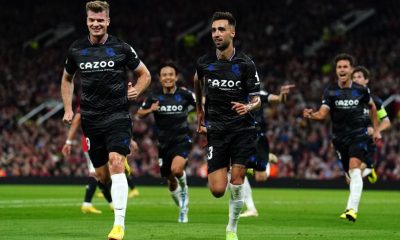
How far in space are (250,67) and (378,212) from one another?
25.8 ft

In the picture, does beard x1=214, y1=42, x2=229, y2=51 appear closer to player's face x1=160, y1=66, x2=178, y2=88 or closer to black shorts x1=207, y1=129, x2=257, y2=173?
black shorts x1=207, y1=129, x2=257, y2=173

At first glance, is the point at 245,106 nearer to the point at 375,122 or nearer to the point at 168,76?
the point at 168,76

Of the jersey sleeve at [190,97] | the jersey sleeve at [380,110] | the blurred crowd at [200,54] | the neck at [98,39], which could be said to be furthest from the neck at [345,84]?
the blurred crowd at [200,54]

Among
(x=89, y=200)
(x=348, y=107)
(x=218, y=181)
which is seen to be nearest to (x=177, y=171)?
(x=89, y=200)

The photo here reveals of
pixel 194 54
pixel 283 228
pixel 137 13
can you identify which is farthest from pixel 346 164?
pixel 137 13

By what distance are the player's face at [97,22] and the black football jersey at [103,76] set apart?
0.69 feet

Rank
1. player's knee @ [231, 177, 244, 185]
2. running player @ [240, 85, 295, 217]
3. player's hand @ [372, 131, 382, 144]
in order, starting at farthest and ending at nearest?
1. player's hand @ [372, 131, 382, 144]
2. running player @ [240, 85, 295, 217]
3. player's knee @ [231, 177, 244, 185]

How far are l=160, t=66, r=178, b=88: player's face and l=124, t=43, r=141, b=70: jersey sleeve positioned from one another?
4369 mm

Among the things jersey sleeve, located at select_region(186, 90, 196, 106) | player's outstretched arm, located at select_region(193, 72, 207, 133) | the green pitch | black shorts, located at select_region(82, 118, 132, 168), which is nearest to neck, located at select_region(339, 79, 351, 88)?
the green pitch

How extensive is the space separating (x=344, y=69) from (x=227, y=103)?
5.20m

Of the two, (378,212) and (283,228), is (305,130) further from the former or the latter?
(283,228)

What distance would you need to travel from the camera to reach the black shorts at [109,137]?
11.7 m

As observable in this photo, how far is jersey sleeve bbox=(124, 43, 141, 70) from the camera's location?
39.4 feet

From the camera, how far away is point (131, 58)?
39.6ft
